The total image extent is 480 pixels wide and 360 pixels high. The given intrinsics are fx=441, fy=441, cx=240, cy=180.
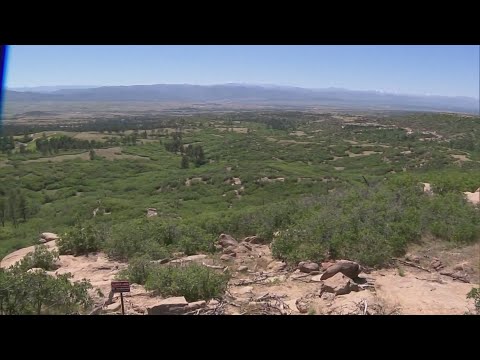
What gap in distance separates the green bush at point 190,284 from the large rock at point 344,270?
4.88ft

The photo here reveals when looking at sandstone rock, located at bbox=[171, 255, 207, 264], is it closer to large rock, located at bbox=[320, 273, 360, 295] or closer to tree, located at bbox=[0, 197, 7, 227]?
large rock, located at bbox=[320, 273, 360, 295]

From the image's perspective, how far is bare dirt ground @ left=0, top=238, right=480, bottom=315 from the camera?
531cm

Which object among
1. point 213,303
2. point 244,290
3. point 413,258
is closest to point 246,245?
point 244,290

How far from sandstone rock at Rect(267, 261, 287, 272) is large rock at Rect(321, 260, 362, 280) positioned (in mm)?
1084

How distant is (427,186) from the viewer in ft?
41.2

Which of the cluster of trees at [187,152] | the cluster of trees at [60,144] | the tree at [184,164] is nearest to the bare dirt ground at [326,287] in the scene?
the tree at [184,164]

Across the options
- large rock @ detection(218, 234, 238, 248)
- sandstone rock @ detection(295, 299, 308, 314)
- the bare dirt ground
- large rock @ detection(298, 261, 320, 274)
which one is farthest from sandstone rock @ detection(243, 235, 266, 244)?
sandstone rock @ detection(295, 299, 308, 314)

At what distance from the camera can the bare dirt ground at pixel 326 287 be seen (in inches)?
209

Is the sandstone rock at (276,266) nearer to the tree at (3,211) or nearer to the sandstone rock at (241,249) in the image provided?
the sandstone rock at (241,249)
